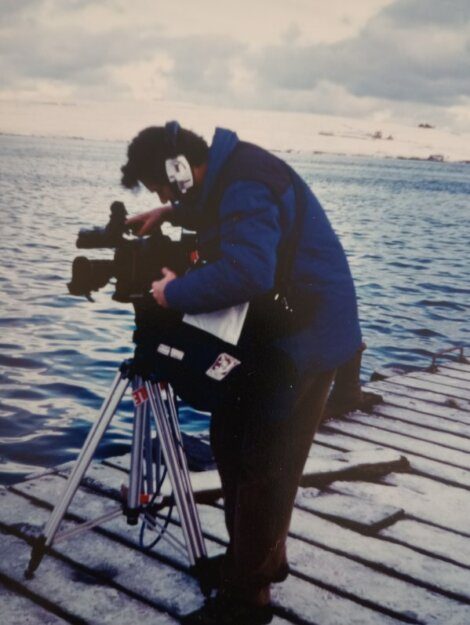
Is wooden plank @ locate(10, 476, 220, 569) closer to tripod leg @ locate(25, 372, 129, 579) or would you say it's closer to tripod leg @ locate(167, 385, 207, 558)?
tripod leg @ locate(167, 385, 207, 558)

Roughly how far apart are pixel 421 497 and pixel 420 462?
0.65m

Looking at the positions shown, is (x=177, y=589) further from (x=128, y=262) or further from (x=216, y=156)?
(x=216, y=156)

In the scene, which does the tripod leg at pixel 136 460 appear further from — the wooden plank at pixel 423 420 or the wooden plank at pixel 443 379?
the wooden plank at pixel 443 379

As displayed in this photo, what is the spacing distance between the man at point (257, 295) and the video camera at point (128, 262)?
93 mm

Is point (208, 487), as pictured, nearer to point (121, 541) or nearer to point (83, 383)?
→ point (121, 541)

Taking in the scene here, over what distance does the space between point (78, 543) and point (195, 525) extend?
777mm

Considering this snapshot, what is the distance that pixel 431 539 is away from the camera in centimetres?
384

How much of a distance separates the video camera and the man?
93mm

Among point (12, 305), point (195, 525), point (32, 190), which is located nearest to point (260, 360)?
→ point (195, 525)

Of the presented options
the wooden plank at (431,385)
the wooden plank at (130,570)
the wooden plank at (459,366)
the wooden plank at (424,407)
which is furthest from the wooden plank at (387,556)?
the wooden plank at (459,366)

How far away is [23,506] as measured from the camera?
3.90 meters

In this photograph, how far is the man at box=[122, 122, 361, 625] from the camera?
250 centimetres

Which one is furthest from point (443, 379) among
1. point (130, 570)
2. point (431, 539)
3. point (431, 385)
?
point (130, 570)

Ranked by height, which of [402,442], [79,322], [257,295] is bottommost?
[79,322]
